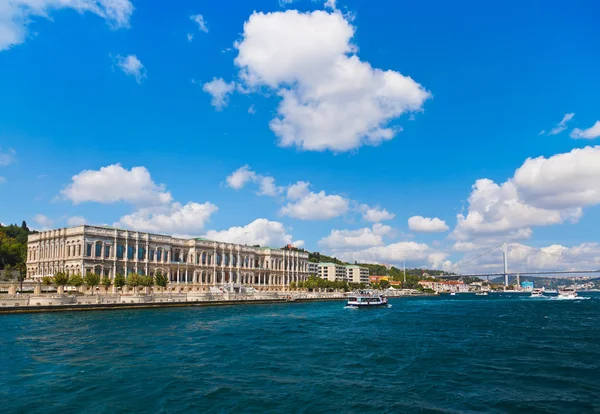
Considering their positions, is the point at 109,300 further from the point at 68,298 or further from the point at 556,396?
the point at 556,396

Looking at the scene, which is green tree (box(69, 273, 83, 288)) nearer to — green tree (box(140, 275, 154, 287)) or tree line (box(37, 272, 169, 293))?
tree line (box(37, 272, 169, 293))

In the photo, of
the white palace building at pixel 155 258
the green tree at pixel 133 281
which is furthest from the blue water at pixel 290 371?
the white palace building at pixel 155 258

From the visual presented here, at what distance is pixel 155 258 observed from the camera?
11719 centimetres

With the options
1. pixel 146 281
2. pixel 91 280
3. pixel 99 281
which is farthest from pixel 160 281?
pixel 91 280

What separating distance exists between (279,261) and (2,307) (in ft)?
337

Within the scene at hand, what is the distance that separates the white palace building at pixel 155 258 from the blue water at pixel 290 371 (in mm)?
57080

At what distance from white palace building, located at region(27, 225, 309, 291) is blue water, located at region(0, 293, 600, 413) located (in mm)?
57080

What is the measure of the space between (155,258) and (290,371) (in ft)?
317

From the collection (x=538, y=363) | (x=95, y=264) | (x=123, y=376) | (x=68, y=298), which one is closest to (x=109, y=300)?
(x=68, y=298)

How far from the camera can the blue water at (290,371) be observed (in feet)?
67.1

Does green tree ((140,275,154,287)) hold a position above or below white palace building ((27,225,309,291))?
below

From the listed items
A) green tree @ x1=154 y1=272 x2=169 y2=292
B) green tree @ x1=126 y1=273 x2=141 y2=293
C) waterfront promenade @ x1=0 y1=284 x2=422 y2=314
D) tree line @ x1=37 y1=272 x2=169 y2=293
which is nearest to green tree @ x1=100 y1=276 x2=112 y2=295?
tree line @ x1=37 y1=272 x2=169 y2=293

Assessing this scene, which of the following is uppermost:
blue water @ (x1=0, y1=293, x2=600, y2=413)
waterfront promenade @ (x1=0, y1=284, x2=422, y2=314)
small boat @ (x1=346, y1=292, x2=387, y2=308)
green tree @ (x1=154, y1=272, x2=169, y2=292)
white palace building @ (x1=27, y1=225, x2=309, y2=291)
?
white palace building @ (x1=27, y1=225, x2=309, y2=291)

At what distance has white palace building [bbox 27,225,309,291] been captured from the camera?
335 feet
